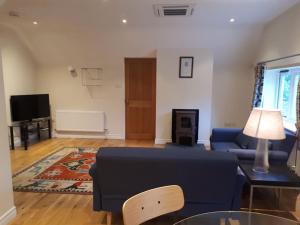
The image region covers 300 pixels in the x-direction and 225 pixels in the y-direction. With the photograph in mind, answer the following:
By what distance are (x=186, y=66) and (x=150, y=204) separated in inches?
162

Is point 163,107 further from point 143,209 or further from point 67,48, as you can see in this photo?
point 143,209

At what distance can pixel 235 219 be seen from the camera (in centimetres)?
175

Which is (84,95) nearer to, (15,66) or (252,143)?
(15,66)

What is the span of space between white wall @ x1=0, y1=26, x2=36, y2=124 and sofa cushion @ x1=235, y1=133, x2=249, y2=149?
4512mm

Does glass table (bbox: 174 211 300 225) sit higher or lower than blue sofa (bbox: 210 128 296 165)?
lower

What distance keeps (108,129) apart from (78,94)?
1.15 m

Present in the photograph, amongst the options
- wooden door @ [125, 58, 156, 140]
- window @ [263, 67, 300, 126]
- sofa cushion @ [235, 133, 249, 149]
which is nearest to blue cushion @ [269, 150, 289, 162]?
sofa cushion @ [235, 133, 249, 149]

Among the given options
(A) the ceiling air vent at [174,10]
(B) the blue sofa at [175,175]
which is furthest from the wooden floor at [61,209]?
(A) the ceiling air vent at [174,10]

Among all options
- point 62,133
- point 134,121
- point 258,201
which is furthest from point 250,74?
point 62,133

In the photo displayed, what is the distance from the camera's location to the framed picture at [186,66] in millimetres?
5125

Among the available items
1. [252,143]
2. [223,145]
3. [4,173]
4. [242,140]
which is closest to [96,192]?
[4,173]

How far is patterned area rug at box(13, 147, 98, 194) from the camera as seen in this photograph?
3182 mm

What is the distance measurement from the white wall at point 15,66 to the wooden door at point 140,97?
2.31 metres

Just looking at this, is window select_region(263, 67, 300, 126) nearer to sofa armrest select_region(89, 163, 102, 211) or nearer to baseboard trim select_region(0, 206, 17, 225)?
sofa armrest select_region(89, 163, 102, 211)
